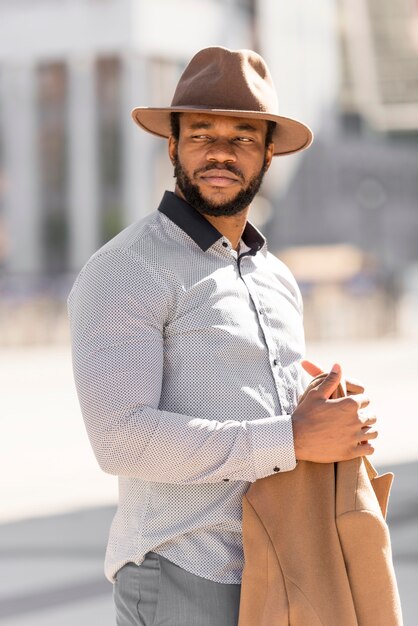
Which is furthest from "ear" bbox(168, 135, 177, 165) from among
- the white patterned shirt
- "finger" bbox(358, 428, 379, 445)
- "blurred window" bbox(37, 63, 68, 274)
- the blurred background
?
"blurred window" bbox(37, 63, 68, 274)

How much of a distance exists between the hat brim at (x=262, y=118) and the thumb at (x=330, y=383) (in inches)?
21.3

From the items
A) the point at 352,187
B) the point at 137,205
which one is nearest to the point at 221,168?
the point at 137,205

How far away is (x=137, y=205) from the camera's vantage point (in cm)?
5294

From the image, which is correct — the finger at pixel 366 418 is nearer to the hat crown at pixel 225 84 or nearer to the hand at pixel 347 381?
the hand at pixel 347 381

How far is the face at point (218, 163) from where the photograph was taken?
9.26ft

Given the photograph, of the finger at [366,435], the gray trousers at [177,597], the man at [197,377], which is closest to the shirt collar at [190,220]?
the man at [197,377]

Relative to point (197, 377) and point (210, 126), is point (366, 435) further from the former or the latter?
point (210, 126)

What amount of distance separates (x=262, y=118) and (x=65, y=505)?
6821 mm

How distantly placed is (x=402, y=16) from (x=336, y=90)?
120ft

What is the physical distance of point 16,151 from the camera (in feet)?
183

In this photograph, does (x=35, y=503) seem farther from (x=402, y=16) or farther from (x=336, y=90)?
(x=336, y=90)

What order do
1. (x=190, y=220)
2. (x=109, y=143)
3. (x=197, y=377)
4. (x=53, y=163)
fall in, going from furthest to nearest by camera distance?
1. (x=53, y=163)
2. (x=109, y=143)
3. (x=190, y=220)
4. (x=197, y=377)

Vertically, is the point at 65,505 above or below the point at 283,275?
below

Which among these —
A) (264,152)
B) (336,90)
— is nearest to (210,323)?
(264,152)
